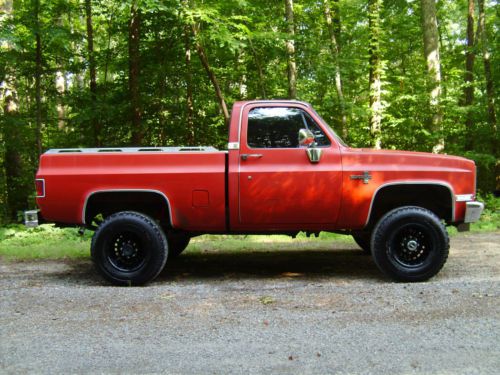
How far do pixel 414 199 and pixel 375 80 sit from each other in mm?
8450

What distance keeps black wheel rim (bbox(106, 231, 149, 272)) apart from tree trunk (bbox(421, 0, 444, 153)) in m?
10.2

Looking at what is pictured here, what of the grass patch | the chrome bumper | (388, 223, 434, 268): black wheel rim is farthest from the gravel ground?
the grass patch

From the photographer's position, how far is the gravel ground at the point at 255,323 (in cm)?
326

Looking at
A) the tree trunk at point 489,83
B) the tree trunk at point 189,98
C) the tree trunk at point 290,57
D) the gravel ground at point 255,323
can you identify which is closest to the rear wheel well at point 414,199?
the gravel ground at point 255,323

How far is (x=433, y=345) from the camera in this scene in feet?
11.6

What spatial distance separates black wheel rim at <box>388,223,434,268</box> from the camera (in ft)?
18.5

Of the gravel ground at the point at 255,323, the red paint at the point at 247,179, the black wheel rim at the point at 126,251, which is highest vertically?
the red paint at the point at 247,179

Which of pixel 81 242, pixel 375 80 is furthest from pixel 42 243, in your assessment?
pixel 375 80

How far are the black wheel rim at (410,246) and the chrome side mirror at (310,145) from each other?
131cm

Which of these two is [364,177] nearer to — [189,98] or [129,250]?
[129,250]

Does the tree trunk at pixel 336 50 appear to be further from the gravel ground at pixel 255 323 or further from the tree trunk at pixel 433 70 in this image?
the gravel ground at pixel 255 323

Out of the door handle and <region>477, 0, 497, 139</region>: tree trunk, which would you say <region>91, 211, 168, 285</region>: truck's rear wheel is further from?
<region>477, 0, 497, 139</region>: tree trunk

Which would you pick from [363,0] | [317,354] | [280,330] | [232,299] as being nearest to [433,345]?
[317,354]

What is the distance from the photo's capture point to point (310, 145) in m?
5.73
